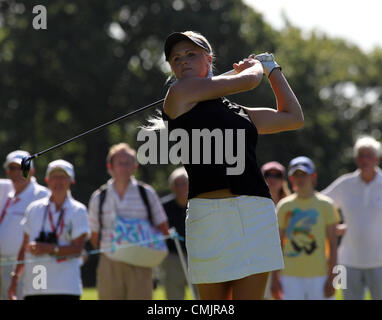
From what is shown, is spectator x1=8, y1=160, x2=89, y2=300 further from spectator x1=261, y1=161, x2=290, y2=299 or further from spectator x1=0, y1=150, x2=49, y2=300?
spectator x1=261, y1=161, x2=290, y2=299

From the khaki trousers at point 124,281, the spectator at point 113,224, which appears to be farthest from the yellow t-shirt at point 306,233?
the khaki trousers at point 124,281

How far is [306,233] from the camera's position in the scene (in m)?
8.82

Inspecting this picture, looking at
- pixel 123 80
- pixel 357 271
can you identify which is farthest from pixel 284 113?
pixel 123 80

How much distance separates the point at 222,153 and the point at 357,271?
546 centimetres

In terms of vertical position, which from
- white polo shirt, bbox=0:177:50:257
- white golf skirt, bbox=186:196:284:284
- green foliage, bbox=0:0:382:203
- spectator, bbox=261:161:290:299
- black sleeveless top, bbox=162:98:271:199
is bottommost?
white golf skirt, bbox=186:196:284:284

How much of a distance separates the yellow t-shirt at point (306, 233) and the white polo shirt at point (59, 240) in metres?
2.22

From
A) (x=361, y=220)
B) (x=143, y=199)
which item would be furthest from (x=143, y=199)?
(x=361, y=220)

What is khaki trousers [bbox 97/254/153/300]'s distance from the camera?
8.63 metres

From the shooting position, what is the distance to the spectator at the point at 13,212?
28.6 ft

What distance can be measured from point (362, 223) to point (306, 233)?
2.42 ft

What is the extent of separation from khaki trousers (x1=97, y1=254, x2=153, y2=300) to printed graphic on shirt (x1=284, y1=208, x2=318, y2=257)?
149 centimetres

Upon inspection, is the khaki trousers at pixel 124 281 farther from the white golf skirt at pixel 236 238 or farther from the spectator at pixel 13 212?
the white golf skirt at pixel 236 238

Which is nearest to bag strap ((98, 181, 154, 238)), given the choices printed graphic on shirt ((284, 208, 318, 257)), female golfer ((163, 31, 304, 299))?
printed graphic on shirt ((284, 208, 318, 257))
